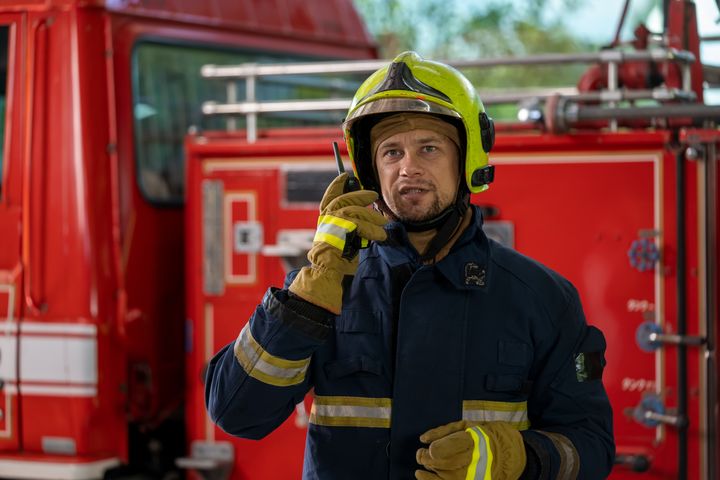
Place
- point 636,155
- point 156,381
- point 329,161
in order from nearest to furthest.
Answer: point 636,155 → point 329,161 → point 156,381

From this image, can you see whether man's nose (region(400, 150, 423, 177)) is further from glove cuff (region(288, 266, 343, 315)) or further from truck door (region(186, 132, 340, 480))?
truck door (region(186, 132, 340, 480))

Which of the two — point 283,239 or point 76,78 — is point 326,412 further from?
point 76,78

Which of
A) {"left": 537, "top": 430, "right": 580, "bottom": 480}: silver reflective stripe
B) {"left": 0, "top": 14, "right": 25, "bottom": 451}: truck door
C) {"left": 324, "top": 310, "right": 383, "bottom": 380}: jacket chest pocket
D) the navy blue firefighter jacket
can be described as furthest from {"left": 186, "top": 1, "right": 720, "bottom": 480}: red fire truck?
{"left": 324, "top": 310, "right": 383, "bottom": 380}: jacket chest pocket

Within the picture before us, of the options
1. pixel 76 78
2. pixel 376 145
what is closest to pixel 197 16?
pixel 76 78

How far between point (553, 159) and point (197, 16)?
1810mm

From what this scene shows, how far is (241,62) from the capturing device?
502cm

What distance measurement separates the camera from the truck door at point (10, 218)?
4160 mm

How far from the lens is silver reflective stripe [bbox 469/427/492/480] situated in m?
2.15

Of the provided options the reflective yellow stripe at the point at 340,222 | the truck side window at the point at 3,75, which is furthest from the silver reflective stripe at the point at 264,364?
the truck side window at the point at 3,75

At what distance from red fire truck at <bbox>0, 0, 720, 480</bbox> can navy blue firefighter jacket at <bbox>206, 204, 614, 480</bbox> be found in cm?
130

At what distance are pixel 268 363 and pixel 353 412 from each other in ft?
0.77

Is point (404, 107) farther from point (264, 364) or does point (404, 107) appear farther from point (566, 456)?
point (566, 456)

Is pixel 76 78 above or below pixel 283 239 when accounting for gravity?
above

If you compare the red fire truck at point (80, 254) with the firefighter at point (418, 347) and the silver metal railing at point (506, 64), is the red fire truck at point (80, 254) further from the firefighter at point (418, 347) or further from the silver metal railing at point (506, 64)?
Answer: the firefighter at point (418, 347)
